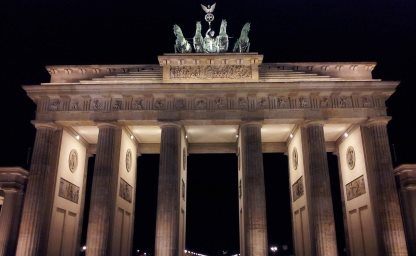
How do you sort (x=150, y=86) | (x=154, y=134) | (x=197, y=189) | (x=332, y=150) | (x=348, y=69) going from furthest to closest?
(x=197, y=189)
(x=332, y=150)
(x=154, y=134)
(x=348, y=69)
(x=150, y=86)

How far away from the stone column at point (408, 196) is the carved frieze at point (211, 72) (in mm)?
13157

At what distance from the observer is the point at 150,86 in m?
26.5

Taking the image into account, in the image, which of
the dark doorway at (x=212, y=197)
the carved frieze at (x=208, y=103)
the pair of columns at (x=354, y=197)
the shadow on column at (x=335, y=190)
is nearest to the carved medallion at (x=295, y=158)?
the pair of columns at (x=354, y=197)

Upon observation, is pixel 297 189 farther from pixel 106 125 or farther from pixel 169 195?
pixel 106 125

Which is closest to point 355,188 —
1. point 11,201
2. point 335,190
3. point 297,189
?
point 297,189

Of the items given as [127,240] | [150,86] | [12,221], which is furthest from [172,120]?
[12,221]

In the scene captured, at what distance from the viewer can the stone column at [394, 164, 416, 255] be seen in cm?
2605

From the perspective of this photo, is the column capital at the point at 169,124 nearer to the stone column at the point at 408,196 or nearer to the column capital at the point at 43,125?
the column capital at the point at 43,125

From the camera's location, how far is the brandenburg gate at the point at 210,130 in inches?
958

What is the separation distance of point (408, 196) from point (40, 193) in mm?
25854

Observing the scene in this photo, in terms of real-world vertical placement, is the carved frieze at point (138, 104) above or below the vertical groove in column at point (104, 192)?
above

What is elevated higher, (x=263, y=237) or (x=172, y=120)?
(x=172, y=120)

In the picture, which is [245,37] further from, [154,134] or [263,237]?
[263,237]

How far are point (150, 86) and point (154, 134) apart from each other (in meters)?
5.72
